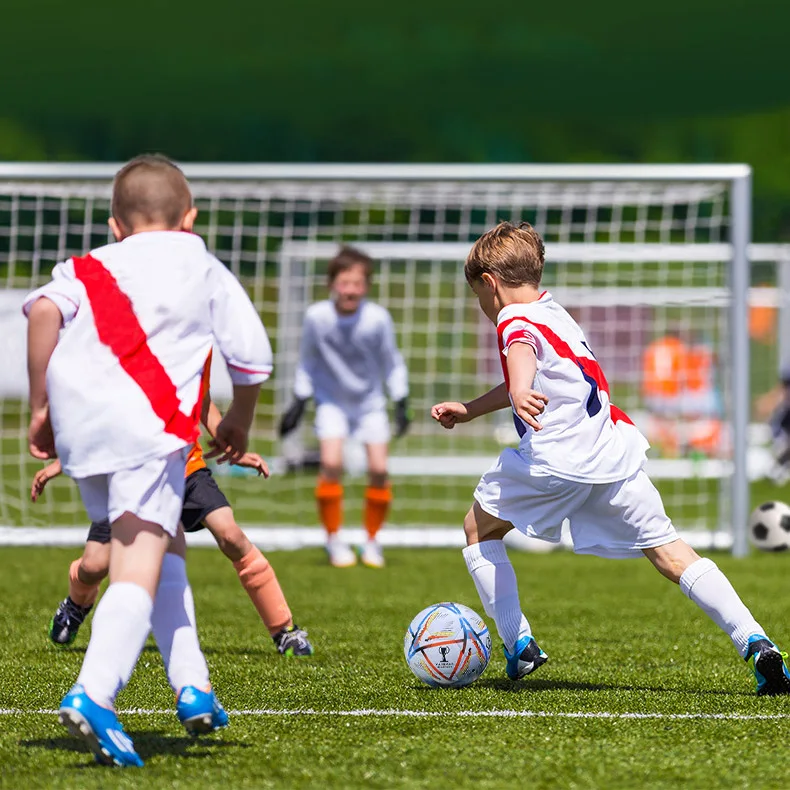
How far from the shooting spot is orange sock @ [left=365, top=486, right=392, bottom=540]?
8.59 m

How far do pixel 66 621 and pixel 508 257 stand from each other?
223cm

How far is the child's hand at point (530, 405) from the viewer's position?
12.4ft

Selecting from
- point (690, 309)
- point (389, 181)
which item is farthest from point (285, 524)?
point (690, 309)

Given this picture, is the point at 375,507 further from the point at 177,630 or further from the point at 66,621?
the point at 177,630

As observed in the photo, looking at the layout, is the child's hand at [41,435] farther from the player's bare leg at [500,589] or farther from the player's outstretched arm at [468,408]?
the player's bare leg at [500,589]

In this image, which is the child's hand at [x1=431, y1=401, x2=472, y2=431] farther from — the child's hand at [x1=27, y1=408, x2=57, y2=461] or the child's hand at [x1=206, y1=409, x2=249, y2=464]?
the child's hand at [x1=27, y1=408, x2=57, y2=461]

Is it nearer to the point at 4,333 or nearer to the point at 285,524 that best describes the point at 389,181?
the point at 285,524

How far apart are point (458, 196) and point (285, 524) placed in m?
2.85

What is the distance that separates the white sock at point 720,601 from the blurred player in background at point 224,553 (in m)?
1.49

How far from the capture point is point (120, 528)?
10.4ft

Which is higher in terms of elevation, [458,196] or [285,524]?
[458,196]

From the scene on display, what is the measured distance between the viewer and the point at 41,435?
3.34 meters

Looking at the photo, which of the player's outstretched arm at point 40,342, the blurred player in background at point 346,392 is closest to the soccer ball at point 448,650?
the player's outstretched arm at point 40,342

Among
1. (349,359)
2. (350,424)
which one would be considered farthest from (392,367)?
(350,424)
